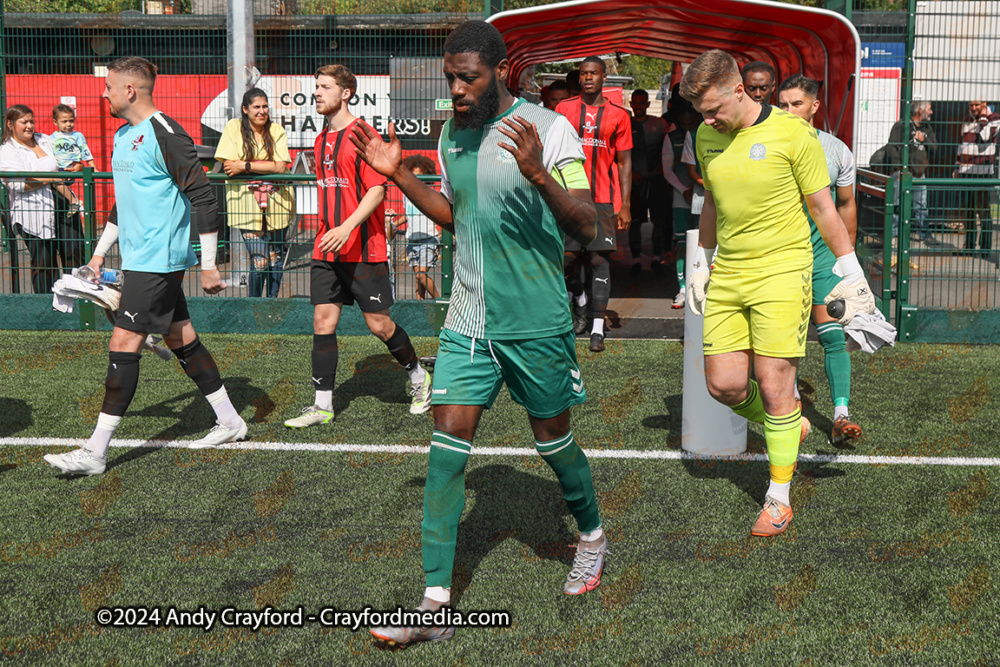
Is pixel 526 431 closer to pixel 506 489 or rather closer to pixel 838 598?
pixel 506 489

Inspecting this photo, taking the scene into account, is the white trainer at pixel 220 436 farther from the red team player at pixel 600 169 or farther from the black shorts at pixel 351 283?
the red team player at pixel 600 169

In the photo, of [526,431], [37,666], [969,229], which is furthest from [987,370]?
[37,666]

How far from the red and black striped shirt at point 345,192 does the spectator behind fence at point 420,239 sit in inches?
115

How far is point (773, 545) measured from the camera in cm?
482

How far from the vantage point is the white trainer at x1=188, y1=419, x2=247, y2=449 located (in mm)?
6395

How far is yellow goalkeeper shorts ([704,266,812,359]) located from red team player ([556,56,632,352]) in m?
3.97

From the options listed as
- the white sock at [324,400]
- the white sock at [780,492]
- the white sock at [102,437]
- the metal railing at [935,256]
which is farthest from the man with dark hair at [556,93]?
the white sock at [780,492]

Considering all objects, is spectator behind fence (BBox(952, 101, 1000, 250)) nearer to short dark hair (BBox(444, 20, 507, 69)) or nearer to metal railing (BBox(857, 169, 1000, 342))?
metal railing (BBox(857, 169, 1000, 342))

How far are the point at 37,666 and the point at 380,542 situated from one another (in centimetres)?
158

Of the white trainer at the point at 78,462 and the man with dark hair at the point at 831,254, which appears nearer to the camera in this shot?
the white trainer at the point at 78,462

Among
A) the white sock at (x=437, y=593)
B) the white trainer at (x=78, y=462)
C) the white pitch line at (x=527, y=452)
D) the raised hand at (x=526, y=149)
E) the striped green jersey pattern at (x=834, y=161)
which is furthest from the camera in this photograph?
the striped green jersey pattern at (x=834, y=161)

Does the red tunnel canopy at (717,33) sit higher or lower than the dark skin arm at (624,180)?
higher

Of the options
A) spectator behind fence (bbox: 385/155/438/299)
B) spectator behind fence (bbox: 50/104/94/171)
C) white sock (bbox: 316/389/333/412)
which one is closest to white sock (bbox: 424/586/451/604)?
white sock (bbox: 316/389/333/412)

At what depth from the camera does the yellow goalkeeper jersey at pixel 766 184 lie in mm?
4902
